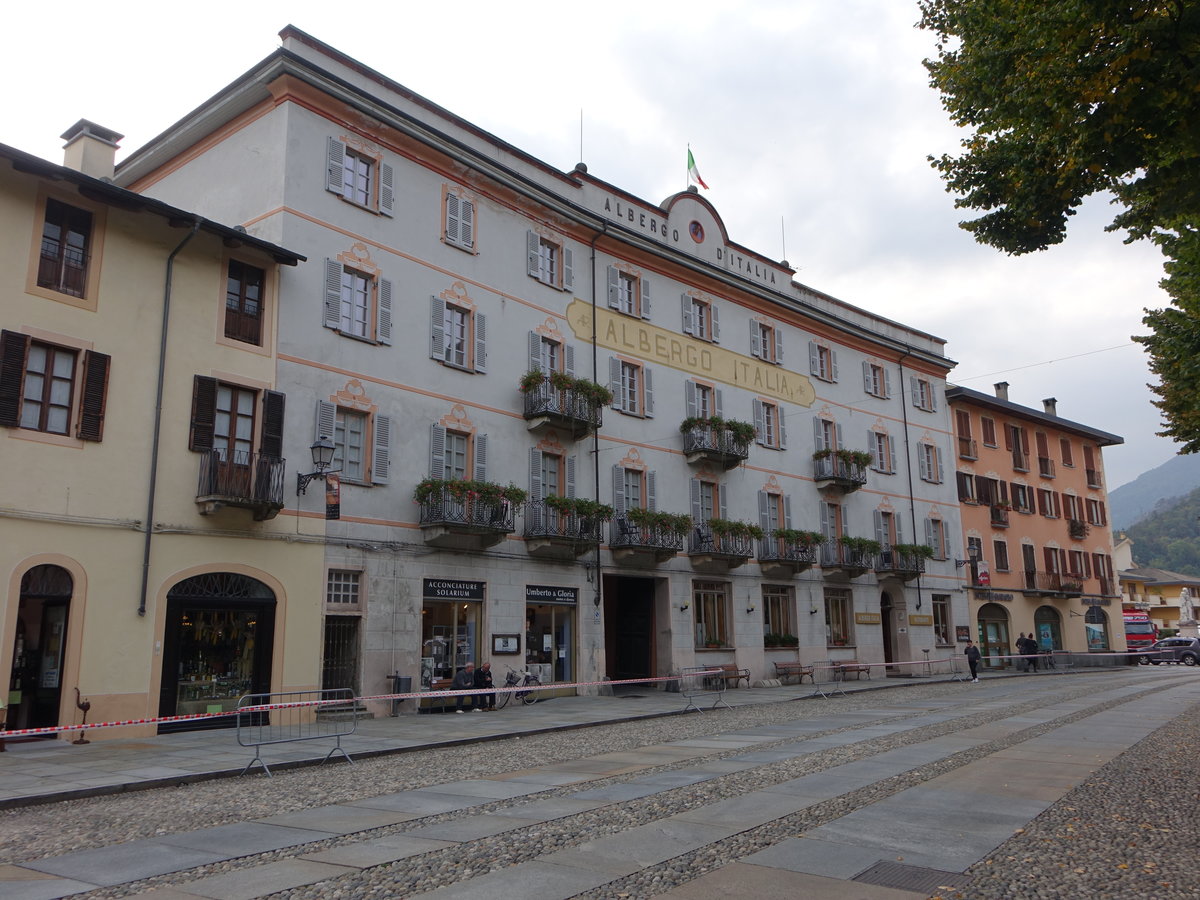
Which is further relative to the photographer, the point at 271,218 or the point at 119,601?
the point at 271,218

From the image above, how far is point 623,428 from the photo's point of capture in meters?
28.0

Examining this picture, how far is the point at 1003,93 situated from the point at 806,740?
997cm

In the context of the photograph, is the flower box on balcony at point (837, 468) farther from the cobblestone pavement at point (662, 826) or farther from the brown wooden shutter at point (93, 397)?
the brown wooden shutter at point (93, 397)

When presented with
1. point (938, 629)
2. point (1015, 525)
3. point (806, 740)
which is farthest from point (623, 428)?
point (1015, 525)

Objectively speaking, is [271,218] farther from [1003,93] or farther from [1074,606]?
[1074,606]

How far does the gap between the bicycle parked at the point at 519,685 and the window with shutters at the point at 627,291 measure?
11450mm

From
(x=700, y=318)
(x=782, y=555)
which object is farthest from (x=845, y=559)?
(x=700, y=318)

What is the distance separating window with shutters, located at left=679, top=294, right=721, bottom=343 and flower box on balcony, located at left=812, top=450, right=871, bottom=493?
6.60 metres

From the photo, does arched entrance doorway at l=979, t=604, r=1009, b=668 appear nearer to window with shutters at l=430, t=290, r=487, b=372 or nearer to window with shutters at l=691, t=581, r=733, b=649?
window with shutters at l=691, t=581, r=733, b=649

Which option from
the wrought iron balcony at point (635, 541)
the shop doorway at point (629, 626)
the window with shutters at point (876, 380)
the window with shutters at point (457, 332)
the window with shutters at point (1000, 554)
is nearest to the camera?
the window with shutters at point (457, 332)

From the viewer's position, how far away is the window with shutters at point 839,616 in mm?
34844

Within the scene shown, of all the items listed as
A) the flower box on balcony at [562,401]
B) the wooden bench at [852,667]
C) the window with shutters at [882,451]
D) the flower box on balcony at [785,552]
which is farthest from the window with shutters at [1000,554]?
the flower box on balcony at [562,401]

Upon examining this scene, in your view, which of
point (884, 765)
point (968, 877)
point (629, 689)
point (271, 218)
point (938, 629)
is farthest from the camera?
point (938, 629)

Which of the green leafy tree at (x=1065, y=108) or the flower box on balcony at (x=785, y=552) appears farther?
the flower box on balcony at (x=785, y=552)
